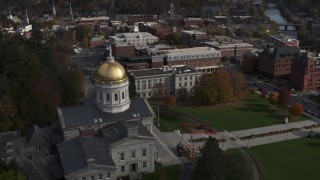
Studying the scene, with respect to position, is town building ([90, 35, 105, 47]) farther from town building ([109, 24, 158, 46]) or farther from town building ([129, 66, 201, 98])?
town building ([129, 66, 201, 98])

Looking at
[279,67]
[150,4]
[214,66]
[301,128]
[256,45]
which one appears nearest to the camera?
[301,128]

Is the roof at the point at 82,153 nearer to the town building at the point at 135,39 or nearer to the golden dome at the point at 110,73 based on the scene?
the golden dome at the point at 110,73

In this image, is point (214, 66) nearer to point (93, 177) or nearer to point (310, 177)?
point (310, 177)

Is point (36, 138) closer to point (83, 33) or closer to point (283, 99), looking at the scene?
point (283, 99)

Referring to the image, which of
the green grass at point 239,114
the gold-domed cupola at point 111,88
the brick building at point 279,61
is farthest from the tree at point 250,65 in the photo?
the gold-domed cupola at point 111,88

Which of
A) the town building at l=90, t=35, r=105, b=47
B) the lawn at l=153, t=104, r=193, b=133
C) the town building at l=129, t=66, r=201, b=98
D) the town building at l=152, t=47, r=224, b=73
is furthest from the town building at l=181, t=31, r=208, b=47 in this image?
the lawn at l=153, t=104, r=193, b=133

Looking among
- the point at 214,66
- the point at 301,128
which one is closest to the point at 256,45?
the point at 214,66
